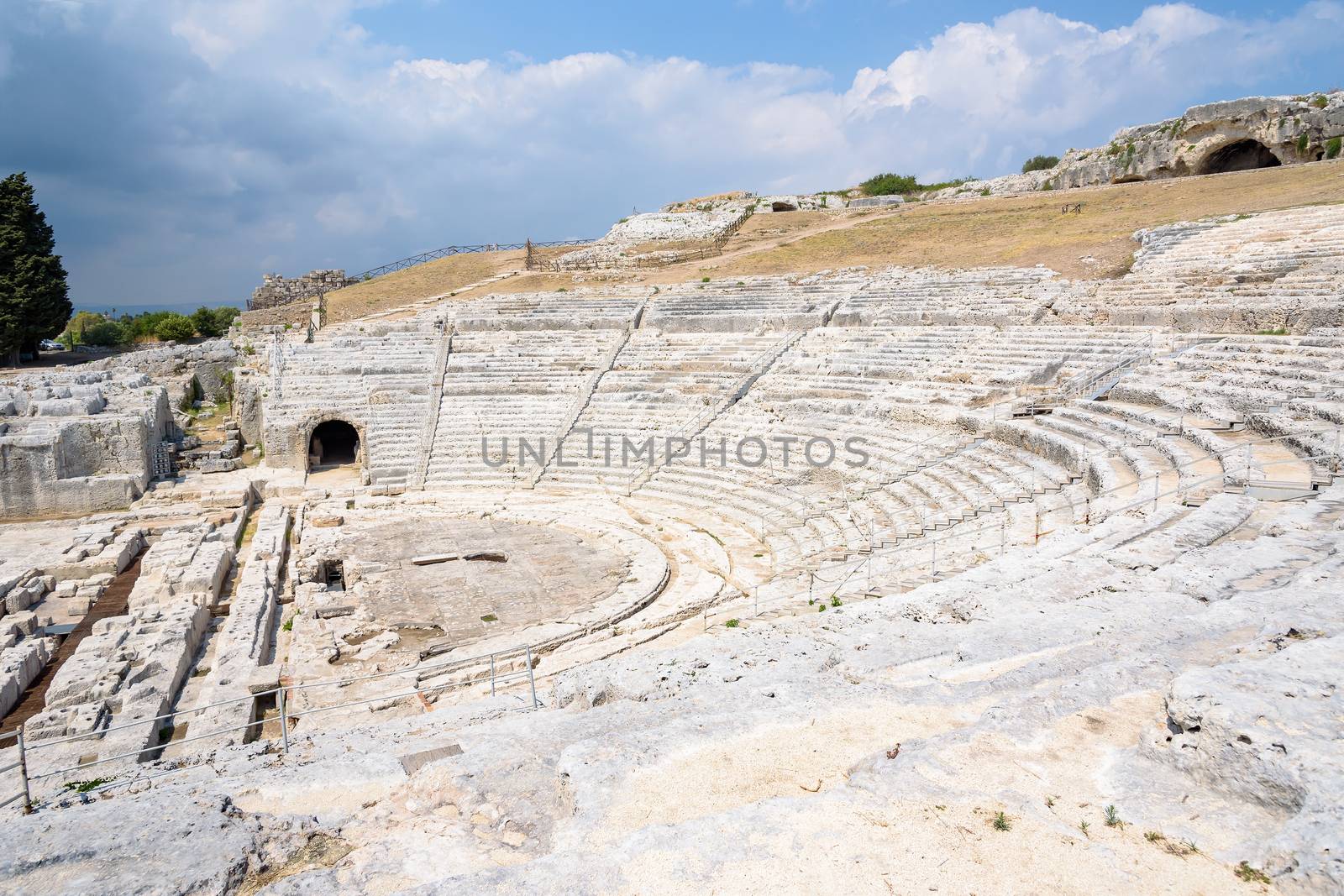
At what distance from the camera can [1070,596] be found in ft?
20.5

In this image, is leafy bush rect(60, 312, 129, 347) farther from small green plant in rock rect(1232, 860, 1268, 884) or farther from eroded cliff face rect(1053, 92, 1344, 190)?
small green plant in rock rect(1232, 860, 1268, 884)

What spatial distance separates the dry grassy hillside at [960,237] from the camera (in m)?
23.7

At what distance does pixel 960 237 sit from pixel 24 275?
35.0 metres

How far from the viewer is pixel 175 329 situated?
3794 cm

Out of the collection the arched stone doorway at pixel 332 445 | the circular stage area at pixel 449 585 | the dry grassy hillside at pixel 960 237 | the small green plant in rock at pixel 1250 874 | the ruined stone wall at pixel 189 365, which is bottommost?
the circular stage area at pixel 449 585

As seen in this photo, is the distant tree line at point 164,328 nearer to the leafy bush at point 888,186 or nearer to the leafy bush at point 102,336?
the leafy bush at point 102,336

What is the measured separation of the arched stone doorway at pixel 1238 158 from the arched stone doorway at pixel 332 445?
33466 millimetres

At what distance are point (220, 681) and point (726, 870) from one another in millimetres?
8298

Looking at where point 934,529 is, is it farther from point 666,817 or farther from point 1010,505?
point 666,817

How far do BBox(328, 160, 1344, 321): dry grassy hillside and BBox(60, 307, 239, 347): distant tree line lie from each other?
9809 mm

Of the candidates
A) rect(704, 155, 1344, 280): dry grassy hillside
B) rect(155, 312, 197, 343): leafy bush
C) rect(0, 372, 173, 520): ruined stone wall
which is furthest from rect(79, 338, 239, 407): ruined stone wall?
rect(704, 155, 1344, 280): dry grassy hillside

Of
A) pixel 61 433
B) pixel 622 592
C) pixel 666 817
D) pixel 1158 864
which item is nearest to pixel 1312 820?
pixel 1158 864

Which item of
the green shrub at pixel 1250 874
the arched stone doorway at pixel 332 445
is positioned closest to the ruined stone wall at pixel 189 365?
the arched stone doorway at pixel 332 445

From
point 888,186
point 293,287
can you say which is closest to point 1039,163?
point 888,186
